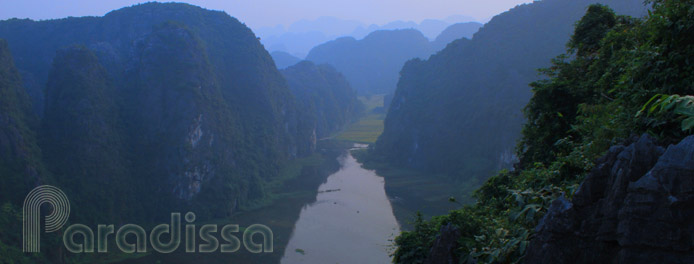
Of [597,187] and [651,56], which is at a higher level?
[651,56]

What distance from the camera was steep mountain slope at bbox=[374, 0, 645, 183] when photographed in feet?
227

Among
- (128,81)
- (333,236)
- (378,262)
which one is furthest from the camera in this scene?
(128,81)

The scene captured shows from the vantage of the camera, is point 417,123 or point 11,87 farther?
point 417,123

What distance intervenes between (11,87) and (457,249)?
4981 cm

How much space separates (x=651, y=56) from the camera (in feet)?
20.7

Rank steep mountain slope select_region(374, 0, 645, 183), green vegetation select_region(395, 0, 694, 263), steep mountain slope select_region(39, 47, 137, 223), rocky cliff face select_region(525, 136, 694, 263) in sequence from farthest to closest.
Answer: steep mountain slope select_region(374, 0, 645, 183) → steep mountain slope select_region(39, 47, 137, 223) → green vegetation select_region(395, 0, 694, 263) → rocky cliff face select_region(525, 136, 694, 263)

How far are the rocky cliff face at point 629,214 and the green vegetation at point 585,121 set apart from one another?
1.73ft

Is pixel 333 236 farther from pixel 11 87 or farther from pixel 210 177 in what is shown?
pixel 11 87

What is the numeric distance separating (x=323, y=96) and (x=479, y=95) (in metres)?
66.0

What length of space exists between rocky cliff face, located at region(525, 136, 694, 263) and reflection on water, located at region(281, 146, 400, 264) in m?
21.8

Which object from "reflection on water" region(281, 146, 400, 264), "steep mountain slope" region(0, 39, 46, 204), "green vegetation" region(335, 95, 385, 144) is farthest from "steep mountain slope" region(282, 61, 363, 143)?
"steep mountain slope" region(0, 39, 46, 204)

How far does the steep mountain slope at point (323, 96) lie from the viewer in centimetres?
11822

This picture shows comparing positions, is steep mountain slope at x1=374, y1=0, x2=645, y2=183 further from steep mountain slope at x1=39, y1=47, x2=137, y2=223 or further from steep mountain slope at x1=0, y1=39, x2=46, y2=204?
steep mountain slope at x1=0, y1=39, x2=46, y2=204

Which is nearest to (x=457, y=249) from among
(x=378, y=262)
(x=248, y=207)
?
(x=378, y=262)
